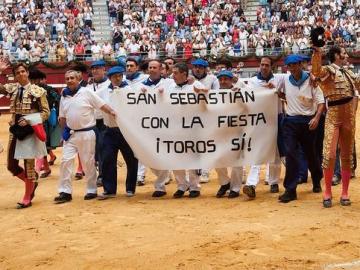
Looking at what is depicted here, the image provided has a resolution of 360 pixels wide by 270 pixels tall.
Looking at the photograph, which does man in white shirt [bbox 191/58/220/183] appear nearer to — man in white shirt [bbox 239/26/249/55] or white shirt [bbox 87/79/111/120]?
white shirt [bbox 87/79/111/120]

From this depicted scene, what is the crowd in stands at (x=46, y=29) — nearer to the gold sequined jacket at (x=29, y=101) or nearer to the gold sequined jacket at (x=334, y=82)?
the gold sequined jacket at (x=29, y=101)

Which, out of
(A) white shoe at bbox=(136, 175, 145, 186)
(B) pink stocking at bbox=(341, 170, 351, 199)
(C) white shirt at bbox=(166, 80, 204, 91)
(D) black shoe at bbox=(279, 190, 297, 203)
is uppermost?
(C) white shirt at bbox=(166, 80, 204, 91)

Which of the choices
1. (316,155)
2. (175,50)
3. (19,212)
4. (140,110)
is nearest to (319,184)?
(316,155)

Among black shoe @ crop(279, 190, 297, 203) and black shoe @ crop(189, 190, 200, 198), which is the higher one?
black shoe @ crop(279, 190, 297, 203)

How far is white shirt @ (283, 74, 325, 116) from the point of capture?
24.9ft

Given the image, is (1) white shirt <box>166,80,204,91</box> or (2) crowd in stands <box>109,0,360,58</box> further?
(2) crowd in stands <box>109,0,360,58</box>

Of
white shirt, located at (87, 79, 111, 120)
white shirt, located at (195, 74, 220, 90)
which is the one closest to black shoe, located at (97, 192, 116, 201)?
white shirt, located at (87, 79, 111, 120)

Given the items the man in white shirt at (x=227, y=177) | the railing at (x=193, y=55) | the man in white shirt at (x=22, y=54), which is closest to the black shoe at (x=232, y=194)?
the man in white shirt at (x=227, y=177)

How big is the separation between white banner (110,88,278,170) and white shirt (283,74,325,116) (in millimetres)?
450

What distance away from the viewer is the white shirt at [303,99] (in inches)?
299

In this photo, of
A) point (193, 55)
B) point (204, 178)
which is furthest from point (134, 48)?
point (204, 178)

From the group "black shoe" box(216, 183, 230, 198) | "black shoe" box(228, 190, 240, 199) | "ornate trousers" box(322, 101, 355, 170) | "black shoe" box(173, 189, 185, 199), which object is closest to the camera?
"ornate trousers" box(322, 101, 355, 170)

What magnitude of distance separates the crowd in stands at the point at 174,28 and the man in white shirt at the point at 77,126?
1617cm

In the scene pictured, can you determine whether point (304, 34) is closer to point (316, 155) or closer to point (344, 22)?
point (344, 22)
